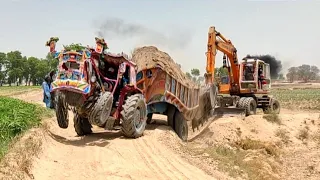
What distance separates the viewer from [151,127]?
13430 mm

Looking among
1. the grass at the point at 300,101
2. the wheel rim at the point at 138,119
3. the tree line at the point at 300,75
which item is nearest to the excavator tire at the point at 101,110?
the wheel rim at the point at 138,119

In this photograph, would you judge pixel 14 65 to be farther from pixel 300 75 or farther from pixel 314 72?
pixel 314 72

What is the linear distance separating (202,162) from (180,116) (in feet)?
14.2

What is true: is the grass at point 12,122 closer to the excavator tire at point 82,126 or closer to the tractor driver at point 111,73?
the excavator tire at point 82,126

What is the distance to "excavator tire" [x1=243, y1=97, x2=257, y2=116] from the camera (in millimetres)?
20031

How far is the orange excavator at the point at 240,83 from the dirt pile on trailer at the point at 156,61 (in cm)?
550

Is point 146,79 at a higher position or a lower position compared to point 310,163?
higher

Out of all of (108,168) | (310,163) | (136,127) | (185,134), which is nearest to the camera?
(108,168)

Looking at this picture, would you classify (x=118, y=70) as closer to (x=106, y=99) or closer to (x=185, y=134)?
(x=106, y=99)

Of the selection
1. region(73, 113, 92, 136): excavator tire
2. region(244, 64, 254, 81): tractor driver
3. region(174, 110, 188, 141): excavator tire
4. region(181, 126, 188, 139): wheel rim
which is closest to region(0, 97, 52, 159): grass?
region(73, 113, 92, 136): excavator tire

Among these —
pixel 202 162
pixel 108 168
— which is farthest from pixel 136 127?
pixel 108 168

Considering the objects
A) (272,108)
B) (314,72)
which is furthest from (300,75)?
(272,108)

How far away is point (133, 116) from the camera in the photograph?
10.5m

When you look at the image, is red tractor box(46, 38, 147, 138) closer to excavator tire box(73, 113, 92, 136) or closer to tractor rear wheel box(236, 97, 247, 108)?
excavator tire box(73, 113, 92, 136)
